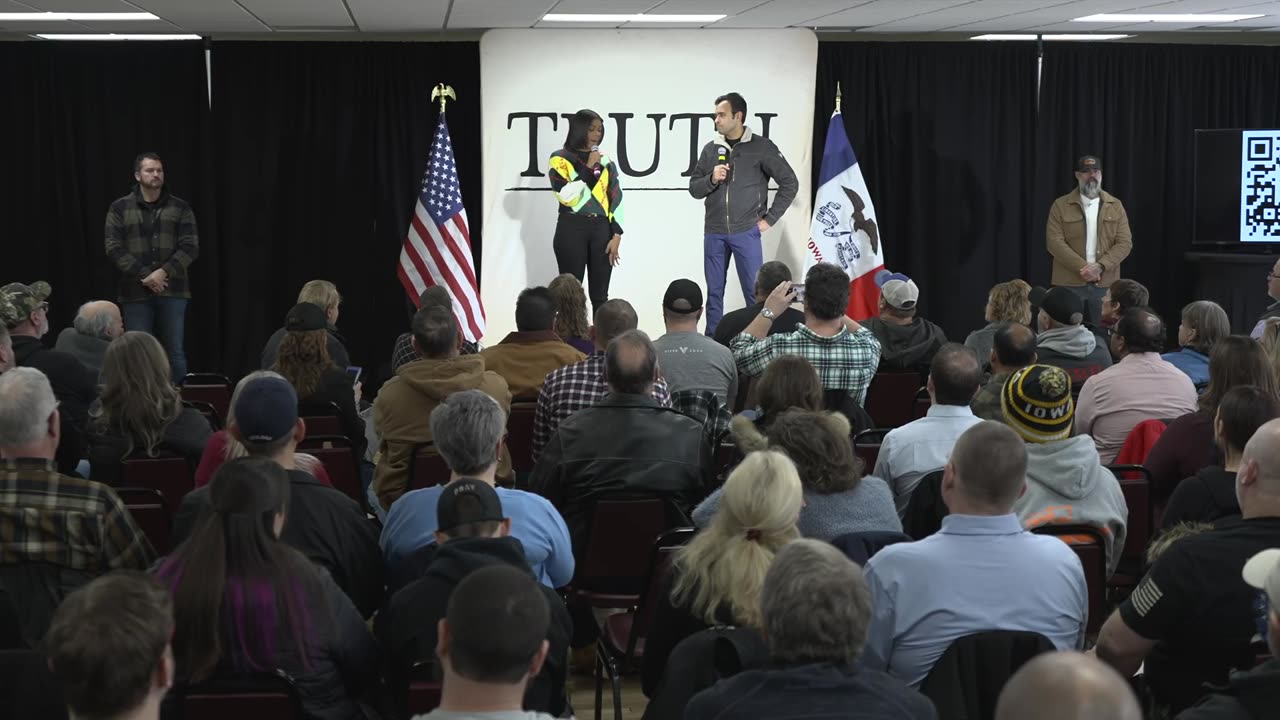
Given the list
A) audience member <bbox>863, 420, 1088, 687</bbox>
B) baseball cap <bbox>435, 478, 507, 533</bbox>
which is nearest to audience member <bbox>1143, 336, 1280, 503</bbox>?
audience member <bbox>863, 420, 1088, 687</bbox>

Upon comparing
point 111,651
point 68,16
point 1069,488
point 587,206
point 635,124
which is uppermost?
point 68,16

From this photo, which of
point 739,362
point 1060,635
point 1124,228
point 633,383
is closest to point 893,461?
point 633,383

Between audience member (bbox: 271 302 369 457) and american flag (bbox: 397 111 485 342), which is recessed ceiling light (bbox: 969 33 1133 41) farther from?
audience member (bbox: 271 302 369 457)

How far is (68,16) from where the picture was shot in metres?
8.81

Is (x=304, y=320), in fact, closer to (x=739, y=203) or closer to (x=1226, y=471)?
(x=1226, y=471)

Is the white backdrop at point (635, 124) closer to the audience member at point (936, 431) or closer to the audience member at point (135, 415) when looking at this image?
the audience member at point (135, 415)

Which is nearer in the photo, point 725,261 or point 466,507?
point 466,507

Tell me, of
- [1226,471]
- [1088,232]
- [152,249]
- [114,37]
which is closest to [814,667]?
[1226,471]

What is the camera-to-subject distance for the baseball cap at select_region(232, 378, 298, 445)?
3373 mm

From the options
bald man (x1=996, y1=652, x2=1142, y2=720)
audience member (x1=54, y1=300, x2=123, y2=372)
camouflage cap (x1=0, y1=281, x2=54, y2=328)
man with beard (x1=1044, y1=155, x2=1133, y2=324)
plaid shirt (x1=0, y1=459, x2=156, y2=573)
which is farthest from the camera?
man with beard (x1=1044, y1=155, x2=1133, y2=324)

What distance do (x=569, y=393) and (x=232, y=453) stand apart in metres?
1.53

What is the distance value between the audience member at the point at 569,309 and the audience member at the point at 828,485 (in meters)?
3.29

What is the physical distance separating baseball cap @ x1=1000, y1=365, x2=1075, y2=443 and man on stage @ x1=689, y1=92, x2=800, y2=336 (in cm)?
597

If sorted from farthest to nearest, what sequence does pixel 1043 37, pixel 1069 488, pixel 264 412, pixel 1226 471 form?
1. pixel 1043 37
2. pixel 1069 488
3. pixel 1226 471
4. pixel 264 412
